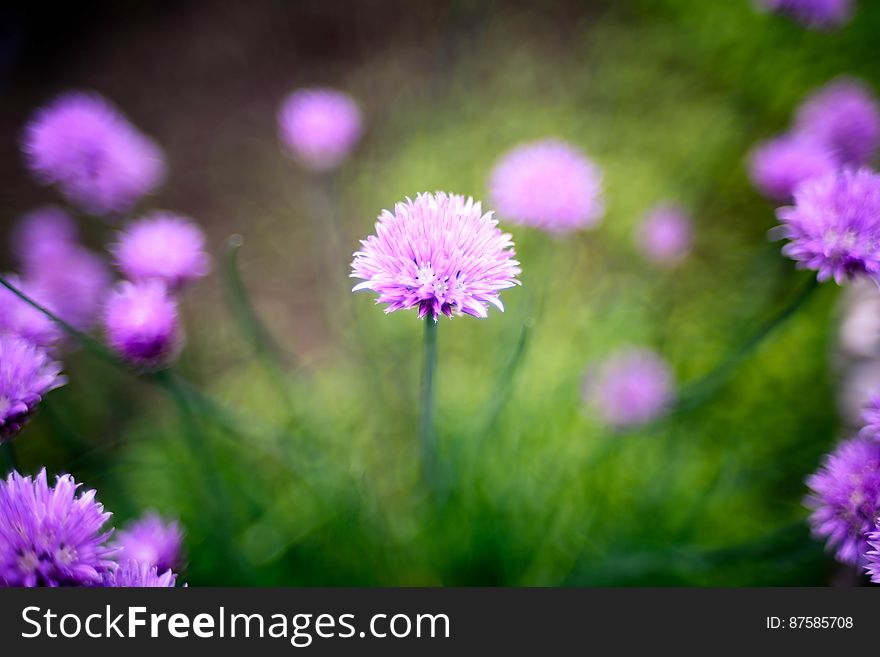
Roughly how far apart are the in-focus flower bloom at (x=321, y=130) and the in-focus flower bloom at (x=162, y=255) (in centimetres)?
33

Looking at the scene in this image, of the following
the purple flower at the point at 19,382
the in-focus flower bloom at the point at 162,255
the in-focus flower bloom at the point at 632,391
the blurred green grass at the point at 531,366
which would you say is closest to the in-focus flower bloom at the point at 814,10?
the blurred green grass at the point at 531,366

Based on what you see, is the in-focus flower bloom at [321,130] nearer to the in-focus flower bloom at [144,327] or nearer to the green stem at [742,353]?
the in-focus flower bloom at [144,327]

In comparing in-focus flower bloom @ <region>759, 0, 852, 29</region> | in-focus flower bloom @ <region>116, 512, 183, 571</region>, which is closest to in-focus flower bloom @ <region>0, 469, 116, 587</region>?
in-focus flower bloom @ <region>116, 512, 183, 571</region>

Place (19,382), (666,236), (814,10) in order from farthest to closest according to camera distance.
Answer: (666,236)
(814,10)
(19,382)

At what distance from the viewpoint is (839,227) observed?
66 centimetres

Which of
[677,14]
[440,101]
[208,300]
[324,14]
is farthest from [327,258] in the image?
[677,14]

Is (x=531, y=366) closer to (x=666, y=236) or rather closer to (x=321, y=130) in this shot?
(x=666, y=236)

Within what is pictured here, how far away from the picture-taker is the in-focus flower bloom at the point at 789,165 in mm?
950

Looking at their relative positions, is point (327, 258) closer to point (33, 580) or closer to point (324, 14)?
point (324, 14)

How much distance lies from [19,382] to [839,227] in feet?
2.98

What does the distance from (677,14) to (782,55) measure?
399mm

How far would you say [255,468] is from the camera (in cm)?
128

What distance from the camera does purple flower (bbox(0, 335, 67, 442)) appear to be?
23.5 inches

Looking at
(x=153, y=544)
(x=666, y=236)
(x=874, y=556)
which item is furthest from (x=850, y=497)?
(x=153, y=544)
